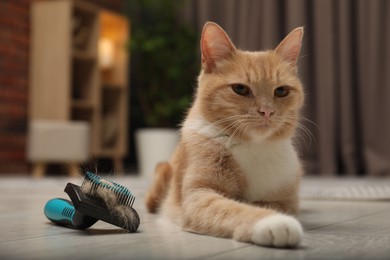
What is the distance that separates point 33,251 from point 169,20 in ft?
13.2

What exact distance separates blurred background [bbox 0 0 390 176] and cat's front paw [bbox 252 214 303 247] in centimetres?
312

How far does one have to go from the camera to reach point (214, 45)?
1329 mm

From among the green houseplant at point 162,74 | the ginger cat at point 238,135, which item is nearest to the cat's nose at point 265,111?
the ginger cat at point 238,135

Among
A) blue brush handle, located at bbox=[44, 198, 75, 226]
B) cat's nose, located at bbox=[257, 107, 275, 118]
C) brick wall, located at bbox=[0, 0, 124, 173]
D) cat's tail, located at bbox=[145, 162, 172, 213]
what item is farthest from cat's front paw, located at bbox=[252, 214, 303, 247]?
brick wall, located at bbox=[0, 0, 124, 173]

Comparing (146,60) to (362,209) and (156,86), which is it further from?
(362,209)

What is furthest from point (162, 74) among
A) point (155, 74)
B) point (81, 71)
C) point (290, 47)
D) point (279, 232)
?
point (279, 232)

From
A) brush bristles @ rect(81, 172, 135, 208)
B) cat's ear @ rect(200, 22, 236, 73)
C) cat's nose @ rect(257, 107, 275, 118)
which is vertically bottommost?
brush bristles @ rect(81, 172, 135, 208)

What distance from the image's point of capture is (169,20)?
4.78 m

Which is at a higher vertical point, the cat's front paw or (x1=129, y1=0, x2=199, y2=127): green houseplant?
(x1=129, y1=0, x2=199, y2=127): green houseplant

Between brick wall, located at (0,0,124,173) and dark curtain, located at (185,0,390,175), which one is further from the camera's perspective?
brick wall, located at (0,0,124,173)

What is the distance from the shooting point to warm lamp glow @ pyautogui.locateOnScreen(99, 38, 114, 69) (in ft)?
15.8

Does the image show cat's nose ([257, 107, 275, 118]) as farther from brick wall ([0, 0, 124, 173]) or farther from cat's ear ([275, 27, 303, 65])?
brick wall ([0, 0, 124, 173])

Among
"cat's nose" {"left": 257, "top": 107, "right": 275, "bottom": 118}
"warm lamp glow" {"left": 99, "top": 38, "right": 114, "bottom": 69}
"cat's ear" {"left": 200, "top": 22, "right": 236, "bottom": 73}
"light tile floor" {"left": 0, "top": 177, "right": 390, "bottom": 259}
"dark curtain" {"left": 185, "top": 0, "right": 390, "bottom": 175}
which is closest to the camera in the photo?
"light tile floor" {"left": 0, "top": 177, "right": 390, "bottom": 259}

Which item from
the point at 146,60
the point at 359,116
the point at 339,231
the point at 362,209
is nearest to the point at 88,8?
the point at 146,60
